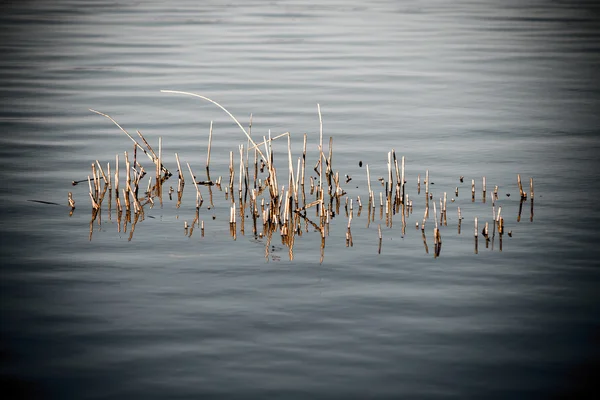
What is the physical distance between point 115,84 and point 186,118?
550 cm

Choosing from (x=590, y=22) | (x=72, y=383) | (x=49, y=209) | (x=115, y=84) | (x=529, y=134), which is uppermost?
(x=590, y=22)

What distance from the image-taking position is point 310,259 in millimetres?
11438

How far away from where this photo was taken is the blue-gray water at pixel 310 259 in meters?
8.47

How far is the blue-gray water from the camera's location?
27.8ft

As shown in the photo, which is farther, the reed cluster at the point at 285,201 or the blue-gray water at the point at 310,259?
the reed cluster at the point at 285,201

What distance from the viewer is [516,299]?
33.5 ft

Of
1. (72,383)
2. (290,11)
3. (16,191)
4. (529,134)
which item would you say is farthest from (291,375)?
(290,11)

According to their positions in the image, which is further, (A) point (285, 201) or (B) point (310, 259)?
(A) point (285, 201)

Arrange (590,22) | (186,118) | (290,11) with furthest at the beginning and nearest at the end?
(290,11) < (590,22) < (186,118)

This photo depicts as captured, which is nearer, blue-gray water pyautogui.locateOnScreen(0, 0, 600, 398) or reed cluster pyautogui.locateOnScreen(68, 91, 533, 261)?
blue-gray water pyautogui.locateOnScreen(0, 0, 600, 398)

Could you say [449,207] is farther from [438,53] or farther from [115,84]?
[438,53]

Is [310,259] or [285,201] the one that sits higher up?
[285,201]

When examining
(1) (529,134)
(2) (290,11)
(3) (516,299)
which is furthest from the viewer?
(2) (290,11)

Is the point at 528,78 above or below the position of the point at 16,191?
above
